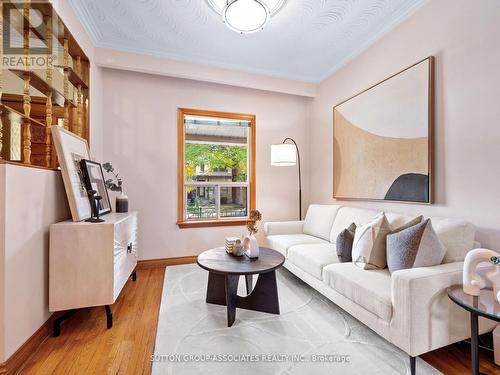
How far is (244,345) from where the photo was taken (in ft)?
5.39

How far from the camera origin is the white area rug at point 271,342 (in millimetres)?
1444

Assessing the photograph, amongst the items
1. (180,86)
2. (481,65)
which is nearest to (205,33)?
(180,86)

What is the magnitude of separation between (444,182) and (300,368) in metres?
1.87

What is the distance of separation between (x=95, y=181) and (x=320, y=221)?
2.62 meters

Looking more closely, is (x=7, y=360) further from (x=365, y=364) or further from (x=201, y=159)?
(x=201, y=159)

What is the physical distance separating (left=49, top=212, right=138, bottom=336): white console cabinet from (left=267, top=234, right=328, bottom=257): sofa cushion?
1.77m

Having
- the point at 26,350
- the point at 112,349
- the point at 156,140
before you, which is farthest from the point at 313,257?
the point at 156,140

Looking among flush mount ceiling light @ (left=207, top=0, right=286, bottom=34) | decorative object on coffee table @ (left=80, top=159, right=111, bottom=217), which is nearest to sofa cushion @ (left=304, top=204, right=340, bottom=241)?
flush mount ceiling light @ (left=207, top=0, right=286, bottom=34)

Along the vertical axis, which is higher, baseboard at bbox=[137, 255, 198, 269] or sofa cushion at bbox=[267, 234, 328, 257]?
sofa cushion at bbox=[267, 234, 328, 257]

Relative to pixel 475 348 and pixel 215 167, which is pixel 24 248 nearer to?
pixel 215 167

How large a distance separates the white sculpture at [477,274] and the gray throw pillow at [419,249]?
0.83 feet

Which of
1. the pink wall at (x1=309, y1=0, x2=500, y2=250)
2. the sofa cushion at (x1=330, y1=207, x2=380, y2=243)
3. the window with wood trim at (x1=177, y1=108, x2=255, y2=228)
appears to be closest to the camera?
the pink wall at (x1=309, y1=0, x2=500, y2=250)

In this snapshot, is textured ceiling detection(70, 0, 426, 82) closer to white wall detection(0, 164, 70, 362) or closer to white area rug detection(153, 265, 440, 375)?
white wall detection(0, 164, 70, 362)

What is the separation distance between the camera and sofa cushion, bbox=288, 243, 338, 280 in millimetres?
2188
